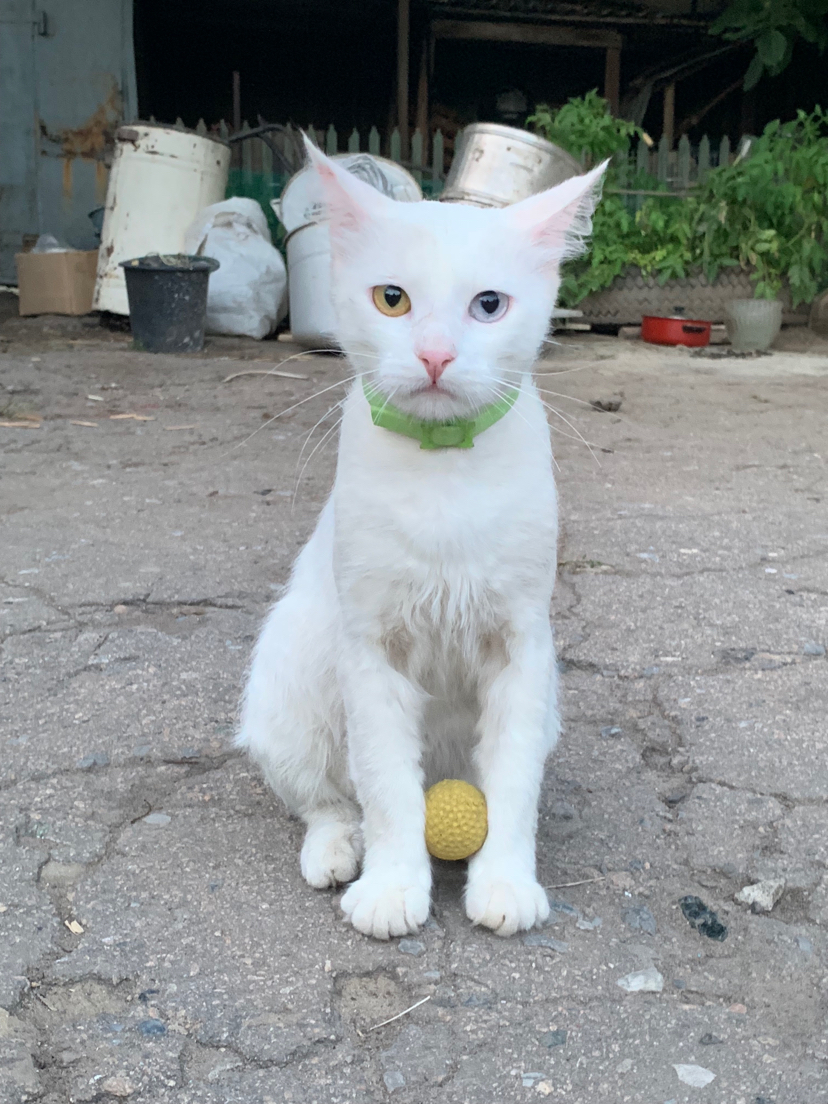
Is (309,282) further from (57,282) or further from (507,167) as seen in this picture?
(57,282)

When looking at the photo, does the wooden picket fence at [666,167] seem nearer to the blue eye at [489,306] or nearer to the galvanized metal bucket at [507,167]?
the galvanized metal bucket at [507,167]

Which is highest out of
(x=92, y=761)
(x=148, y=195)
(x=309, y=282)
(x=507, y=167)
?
(x=507, y=167)

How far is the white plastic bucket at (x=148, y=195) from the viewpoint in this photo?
7520 millimetres

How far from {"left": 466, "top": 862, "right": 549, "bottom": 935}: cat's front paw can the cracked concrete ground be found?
0.03 metres

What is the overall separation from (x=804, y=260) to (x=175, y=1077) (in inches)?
311

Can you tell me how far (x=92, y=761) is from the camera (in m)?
2.12

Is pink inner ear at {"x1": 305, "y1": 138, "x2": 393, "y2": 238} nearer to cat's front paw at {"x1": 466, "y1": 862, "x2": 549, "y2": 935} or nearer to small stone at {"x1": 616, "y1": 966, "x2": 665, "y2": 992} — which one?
cat's front paw at {"x1": 466, "y1": 862, "x2": 549, "y2": 935}

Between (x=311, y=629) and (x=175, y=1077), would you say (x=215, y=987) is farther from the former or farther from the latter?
(x=311, y=629)

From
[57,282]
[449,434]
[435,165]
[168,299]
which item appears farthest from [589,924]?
[435,165]

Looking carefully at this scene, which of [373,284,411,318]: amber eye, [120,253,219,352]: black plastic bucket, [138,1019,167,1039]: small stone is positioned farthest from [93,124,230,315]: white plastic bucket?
[138,1019,167,1039]: small stone

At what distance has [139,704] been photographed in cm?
237

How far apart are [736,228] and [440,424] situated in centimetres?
717

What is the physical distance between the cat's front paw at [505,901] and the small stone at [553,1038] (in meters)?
0.19

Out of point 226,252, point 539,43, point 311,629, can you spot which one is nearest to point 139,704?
point 311,629
